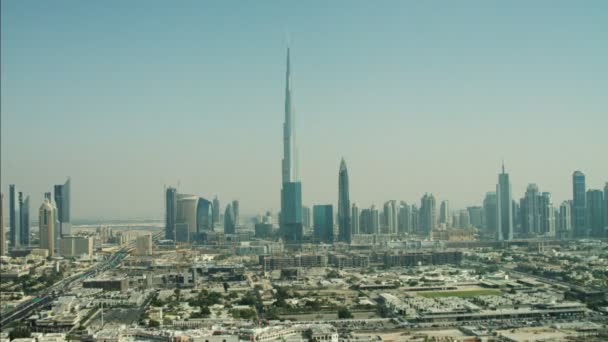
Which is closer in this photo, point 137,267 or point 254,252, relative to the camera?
point 137,267

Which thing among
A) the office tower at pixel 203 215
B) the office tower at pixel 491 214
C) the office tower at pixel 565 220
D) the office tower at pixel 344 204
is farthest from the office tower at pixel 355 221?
the office tower at pixel 565 220

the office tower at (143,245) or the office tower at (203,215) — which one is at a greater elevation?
the office tower at (203,215)

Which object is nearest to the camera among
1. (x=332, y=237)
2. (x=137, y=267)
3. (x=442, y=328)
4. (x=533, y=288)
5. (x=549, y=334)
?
(x=549, y=334)

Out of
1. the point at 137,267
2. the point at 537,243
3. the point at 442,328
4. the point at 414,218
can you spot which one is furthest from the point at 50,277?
the point at 414,218

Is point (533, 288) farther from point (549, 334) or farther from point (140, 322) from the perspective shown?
point (140, 322)

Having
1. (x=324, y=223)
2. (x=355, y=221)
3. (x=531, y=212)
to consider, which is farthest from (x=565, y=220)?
(x=324, y=223)

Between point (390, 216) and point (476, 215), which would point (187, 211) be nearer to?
point (390, 216)

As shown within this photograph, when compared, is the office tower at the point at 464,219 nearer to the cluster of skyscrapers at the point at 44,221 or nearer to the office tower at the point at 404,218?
the office tower at the point at 404,218
